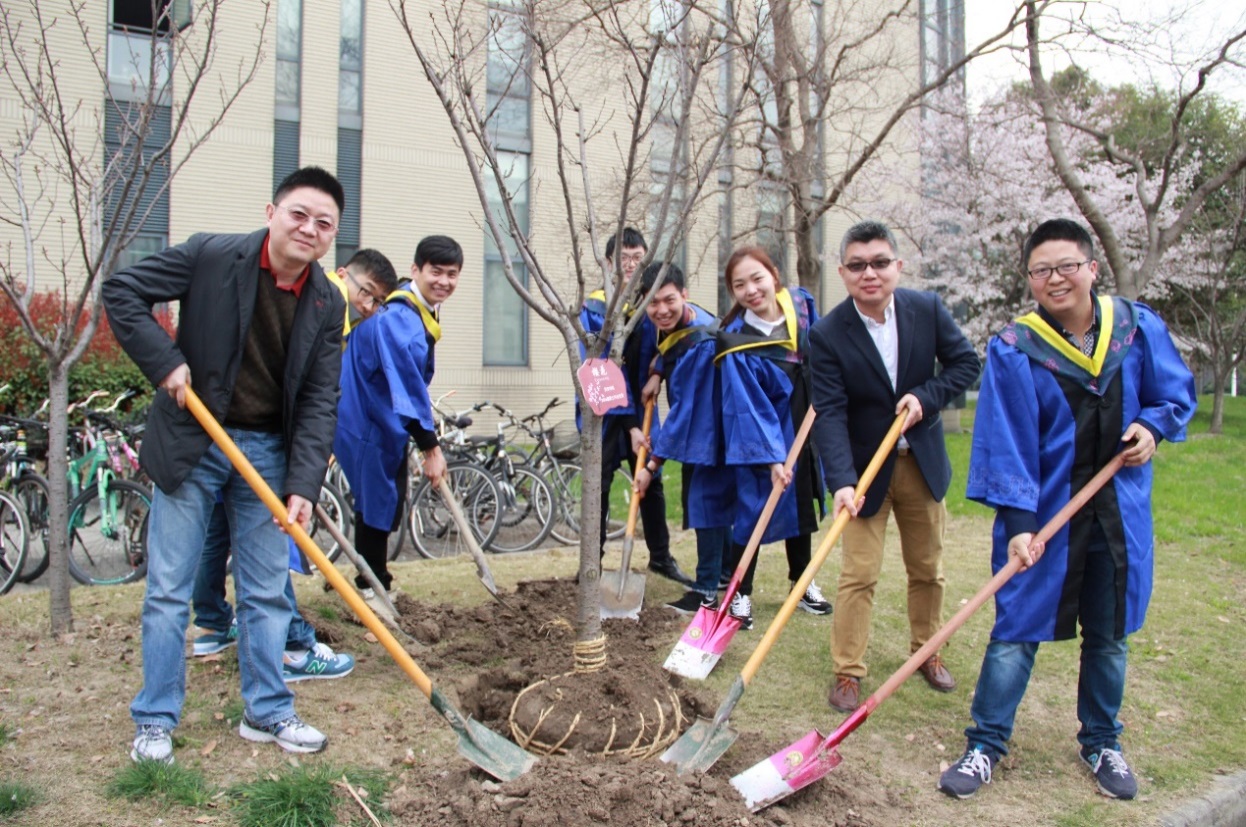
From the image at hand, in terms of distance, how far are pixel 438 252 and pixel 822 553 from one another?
8.19 ft

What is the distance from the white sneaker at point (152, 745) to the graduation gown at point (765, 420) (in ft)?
9.52

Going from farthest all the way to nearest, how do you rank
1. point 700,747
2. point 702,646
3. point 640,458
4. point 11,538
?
point 11,538
point 640,458
point 702,646
point 700,747

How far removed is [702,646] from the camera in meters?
4.17

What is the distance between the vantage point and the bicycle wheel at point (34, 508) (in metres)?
6.34

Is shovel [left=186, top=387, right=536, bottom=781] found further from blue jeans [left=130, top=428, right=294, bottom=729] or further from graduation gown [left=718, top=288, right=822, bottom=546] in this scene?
graduation gown [left=718, top=288, right=822, bottom=546]

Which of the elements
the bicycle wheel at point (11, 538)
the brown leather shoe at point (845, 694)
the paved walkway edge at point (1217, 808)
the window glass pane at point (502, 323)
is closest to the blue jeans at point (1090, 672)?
the paved walkway edge at point (1217, 808)

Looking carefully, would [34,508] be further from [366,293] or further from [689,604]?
[689,604]

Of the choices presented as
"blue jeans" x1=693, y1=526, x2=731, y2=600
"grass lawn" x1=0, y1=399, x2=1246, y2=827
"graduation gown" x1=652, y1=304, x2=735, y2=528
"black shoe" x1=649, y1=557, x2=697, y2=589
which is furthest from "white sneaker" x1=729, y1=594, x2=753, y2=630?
"black shoe" x1=649, y1=557, x2=697, y2=589

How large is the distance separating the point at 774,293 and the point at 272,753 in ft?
11.0

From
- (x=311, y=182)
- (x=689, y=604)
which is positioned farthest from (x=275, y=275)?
(x=689, y=604)

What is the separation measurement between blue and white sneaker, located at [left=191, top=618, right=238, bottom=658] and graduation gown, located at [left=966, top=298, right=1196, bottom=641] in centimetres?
339

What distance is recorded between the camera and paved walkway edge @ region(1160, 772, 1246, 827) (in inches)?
121

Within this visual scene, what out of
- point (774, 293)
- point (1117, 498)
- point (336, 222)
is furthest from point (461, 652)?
point (1117, 498)

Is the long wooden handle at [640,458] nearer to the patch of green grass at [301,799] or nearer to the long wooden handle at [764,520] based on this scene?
the long wooden handle at [764,520]
